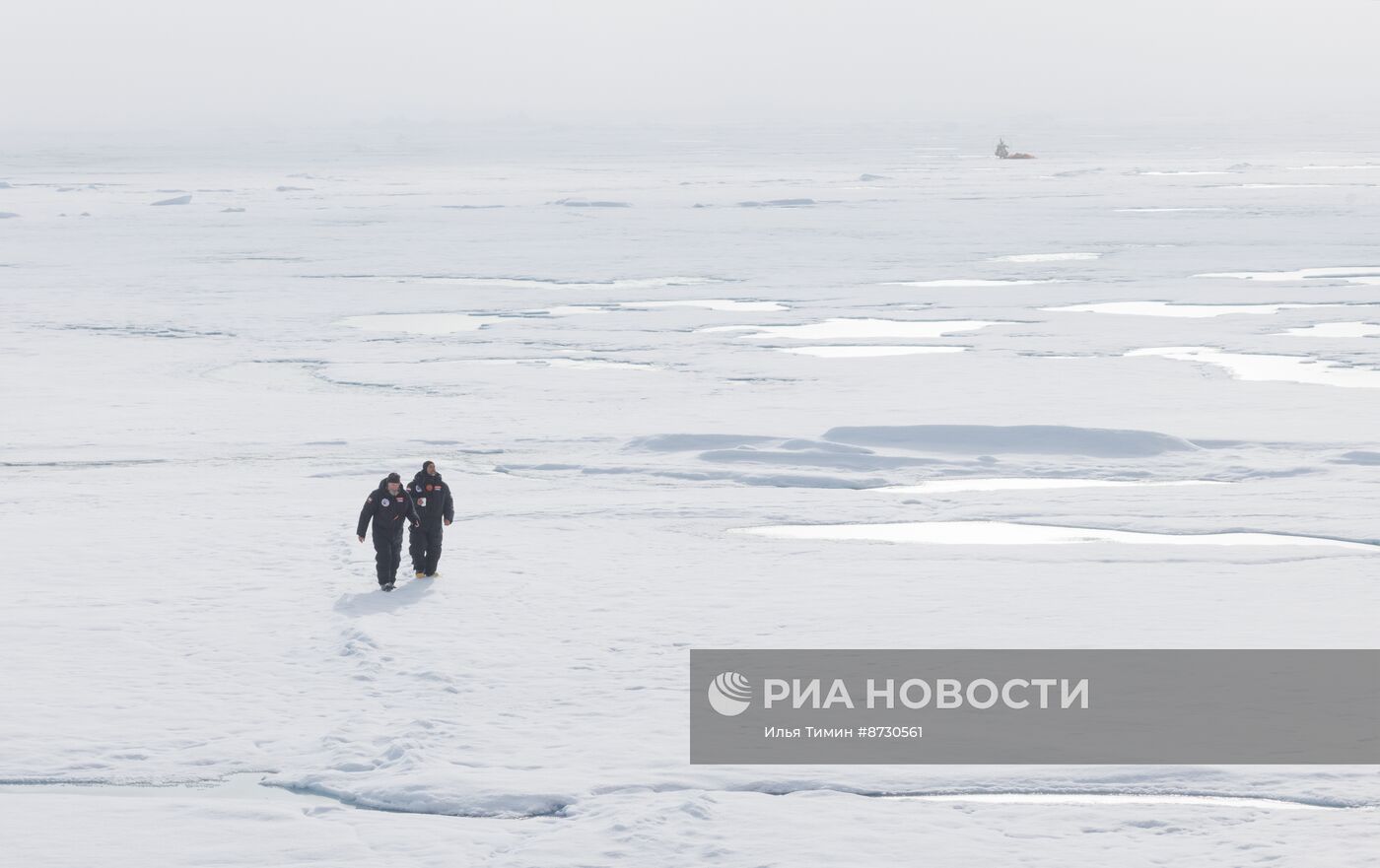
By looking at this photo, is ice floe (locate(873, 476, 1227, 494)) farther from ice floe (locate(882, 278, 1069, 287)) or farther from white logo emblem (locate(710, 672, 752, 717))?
ice floe (locate(882, 278, 1069, 287))

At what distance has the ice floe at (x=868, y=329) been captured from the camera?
19.1 m

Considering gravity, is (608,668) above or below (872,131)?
below

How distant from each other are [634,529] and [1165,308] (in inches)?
531

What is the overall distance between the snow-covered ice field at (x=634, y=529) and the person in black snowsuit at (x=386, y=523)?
193mm

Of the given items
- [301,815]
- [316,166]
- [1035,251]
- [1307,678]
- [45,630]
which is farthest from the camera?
[316,166]

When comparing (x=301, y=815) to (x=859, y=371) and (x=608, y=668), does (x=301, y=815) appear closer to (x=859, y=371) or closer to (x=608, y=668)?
(x=608, y=668)

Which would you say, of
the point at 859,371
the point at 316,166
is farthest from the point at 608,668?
the point at 316,166

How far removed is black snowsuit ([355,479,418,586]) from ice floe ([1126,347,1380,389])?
10.1 meters

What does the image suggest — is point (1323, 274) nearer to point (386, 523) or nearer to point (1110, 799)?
point (386, 523)

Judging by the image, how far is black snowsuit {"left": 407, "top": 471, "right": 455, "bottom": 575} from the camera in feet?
28.3

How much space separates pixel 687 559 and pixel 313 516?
265 centimetres

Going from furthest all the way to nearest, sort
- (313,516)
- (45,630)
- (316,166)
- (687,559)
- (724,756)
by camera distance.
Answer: (316,166), (313,516), (687,559), (45,630), (724,756)

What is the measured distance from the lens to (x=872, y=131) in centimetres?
12225

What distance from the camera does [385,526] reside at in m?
8.41
